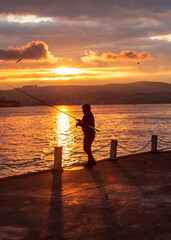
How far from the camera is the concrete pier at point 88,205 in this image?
539 cm

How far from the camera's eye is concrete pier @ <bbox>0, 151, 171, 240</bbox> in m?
5.39

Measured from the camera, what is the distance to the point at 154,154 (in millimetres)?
15164

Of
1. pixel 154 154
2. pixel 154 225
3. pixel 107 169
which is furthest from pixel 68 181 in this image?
pixel 154 154

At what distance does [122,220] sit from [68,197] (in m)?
1.87

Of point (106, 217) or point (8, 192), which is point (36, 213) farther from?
point (8, 192)

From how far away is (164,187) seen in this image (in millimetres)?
8453

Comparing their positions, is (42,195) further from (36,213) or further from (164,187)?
(164,187)

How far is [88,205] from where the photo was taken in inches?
273

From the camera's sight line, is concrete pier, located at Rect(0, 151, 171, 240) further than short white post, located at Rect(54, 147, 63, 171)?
No

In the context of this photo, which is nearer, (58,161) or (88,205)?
(88,205)

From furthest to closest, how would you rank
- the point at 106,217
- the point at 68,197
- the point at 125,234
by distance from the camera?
the point at 68,197, the point at 106,217, the point at 125,234

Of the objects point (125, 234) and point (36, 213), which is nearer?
point (125, 234)

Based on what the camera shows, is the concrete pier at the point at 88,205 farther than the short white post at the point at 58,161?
No

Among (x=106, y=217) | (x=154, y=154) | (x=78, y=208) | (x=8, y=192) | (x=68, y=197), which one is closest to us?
(x=106, y=217)
